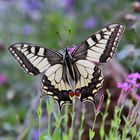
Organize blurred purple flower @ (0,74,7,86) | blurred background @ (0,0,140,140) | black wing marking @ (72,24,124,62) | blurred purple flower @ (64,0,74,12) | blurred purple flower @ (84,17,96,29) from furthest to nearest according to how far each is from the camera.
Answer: blurred purple flower @ (64,0,74,12), blurred purple flower @ (84,17,96,29), blurred purple flower @ (0,74,7,86), blurred background @ (0,0,140,140), black wing marking @ (72,24,124,62)

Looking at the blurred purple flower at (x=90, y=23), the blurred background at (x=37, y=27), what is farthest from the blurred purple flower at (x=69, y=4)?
the blurred purple flower at (x=90, y=23)

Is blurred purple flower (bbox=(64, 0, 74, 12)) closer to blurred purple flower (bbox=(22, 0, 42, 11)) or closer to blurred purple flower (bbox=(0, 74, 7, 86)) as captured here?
blurred purple flower (bbox=(22, 0, 42, 11))

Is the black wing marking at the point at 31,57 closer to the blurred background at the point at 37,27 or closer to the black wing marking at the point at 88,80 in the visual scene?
the black wing marking at the point at 88,80

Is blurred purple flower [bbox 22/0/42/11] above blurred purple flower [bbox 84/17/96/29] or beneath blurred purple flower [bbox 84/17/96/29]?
above

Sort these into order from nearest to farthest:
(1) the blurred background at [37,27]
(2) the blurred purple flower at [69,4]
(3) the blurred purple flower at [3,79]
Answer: (1) the blurred background at [37,27] < (3) the blurred purple flower at [3,79] < (2) the blurred purple flower at [69,4]

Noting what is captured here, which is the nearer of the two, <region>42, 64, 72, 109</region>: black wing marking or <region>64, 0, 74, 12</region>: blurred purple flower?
<region>42, 64, 72, 109</region>: black wing marking

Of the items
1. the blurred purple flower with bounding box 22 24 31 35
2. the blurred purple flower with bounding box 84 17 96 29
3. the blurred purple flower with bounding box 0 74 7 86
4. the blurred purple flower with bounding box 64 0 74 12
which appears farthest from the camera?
the blurred purple flower with bounding box 64 0 74 12

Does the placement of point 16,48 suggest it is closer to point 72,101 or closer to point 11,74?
point 72,101

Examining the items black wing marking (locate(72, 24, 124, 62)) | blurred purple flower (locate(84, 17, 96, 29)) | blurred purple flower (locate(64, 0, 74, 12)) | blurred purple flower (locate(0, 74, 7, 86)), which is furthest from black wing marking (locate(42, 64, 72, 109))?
blurred purple flower (locate(64, 0, 74, 12))

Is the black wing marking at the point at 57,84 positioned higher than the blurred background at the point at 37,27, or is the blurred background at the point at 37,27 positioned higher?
the blurred background at the point at 37,27
